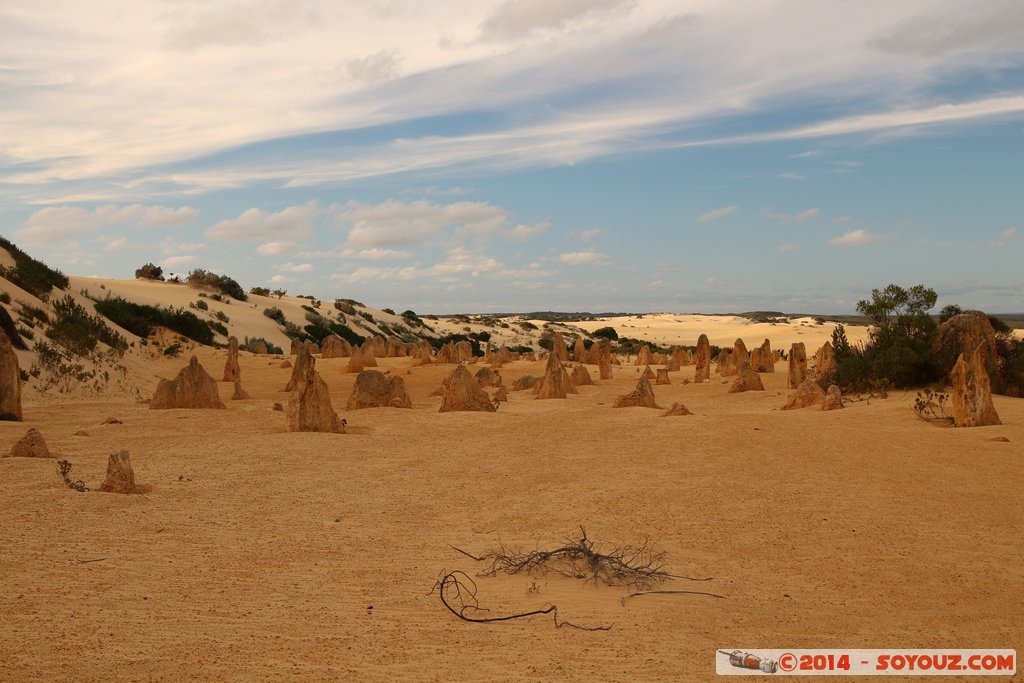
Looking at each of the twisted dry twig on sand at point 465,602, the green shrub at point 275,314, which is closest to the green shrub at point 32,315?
the twisted dry twig on sand at point 465,602

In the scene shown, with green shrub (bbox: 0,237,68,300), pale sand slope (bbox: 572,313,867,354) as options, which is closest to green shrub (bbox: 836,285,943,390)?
green shrub (bbox: 0,237,68,300)

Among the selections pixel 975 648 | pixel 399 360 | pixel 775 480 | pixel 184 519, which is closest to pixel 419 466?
pixel 184 519

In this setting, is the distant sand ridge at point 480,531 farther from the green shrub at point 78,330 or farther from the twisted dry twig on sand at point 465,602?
the green shrub at point 78,330

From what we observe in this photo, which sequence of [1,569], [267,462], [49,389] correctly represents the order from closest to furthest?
[1,569] < [267,462] < [49,389]

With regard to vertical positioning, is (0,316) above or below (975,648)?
above

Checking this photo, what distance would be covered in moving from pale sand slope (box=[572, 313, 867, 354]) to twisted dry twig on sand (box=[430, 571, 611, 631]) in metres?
44.9

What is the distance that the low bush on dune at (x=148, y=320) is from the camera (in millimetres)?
26969

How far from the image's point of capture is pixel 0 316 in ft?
49.3

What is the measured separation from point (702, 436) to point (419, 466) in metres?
4.03

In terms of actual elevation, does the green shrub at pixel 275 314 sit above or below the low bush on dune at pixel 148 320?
above

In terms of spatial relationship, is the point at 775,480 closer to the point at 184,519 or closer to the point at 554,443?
the point at 554,443

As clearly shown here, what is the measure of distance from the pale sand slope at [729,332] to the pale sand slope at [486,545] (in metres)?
39.9

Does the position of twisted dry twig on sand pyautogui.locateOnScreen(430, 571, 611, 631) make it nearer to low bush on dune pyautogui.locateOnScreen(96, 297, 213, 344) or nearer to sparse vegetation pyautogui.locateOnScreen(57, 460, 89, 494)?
sparse vegetation pyautogui.locateOnScreen(57, 460, 89, 494)

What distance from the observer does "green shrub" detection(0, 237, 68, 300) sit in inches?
914
